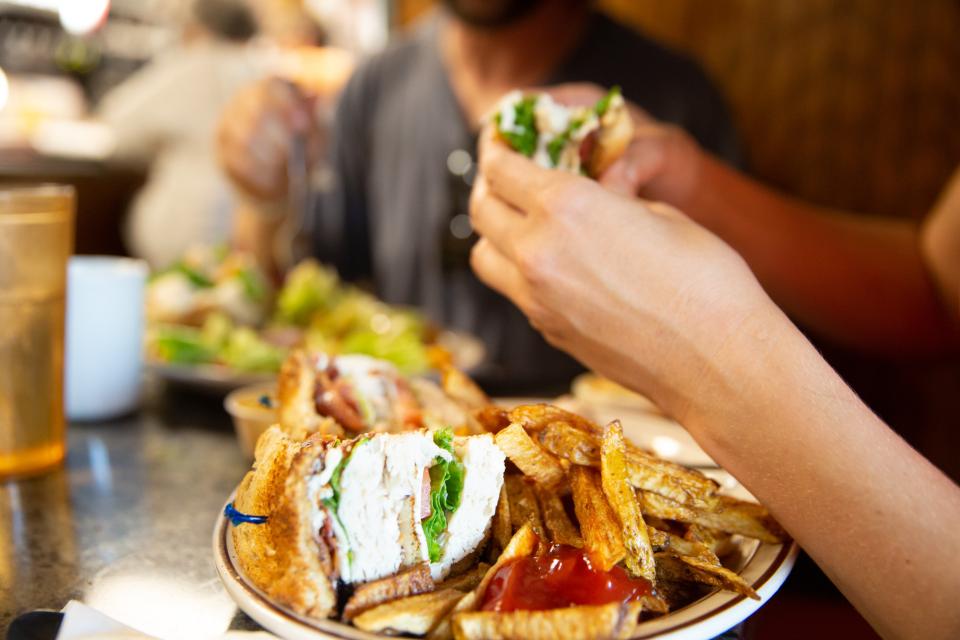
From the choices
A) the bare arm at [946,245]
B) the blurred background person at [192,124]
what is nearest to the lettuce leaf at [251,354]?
the bare arm at [946,245]

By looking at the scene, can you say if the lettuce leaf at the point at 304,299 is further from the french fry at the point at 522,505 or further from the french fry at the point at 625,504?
the french fry at the point at 625,504

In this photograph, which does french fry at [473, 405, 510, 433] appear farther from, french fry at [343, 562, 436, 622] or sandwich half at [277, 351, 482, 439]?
french fry at [343, 562, 436, 622]

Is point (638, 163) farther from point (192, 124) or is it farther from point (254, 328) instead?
point (192, 124)

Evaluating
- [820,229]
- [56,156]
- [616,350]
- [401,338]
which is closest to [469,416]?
[616,350]

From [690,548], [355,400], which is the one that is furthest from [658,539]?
[355,400]

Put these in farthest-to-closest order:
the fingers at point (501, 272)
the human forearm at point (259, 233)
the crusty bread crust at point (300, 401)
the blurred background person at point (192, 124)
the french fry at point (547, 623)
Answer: the blurred background person at point (192, 124)
the human forearm at point (259, 233)
the fingers at point (501, 272)
the crusty bread crust at point (300, 401)
the french fry at point (547, 623)

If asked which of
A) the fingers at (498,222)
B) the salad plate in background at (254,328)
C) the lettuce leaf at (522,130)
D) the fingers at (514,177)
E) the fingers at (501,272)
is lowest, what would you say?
the salad plate in background at (254,328)
